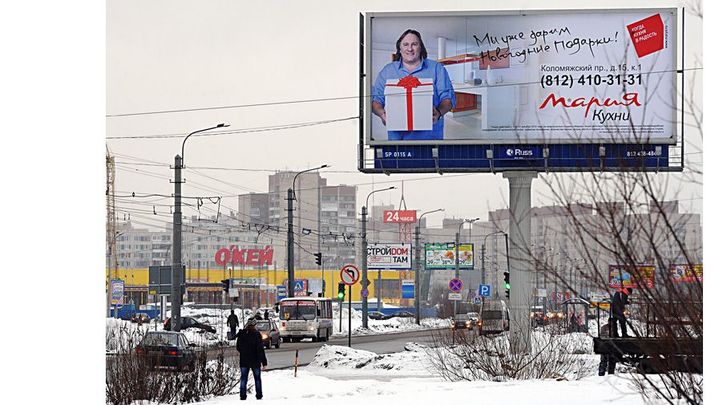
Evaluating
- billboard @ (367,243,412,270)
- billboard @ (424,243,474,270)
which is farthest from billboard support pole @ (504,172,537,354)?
billboard @ (424,243,474,270)

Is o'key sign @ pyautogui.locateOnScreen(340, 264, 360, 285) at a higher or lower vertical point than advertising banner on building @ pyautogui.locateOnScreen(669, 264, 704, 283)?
lower

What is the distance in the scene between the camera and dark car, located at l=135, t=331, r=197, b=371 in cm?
2023

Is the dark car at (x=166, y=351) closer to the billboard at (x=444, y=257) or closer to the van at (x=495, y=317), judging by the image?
the van at (x=495, y=317)

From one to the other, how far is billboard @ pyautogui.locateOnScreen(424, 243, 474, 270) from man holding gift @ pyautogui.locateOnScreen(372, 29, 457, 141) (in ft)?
116

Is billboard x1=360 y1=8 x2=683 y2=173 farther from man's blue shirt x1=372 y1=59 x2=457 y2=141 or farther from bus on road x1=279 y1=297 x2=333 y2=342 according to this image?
bus on road x1=279 y1=297 x2=333 y2=342

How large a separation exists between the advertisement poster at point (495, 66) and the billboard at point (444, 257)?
35.2 meters

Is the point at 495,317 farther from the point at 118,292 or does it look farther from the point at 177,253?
the point at 177,253

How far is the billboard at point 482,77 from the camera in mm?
34781

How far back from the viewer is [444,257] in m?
70.4
